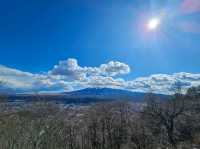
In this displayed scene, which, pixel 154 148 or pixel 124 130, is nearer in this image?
pixel 154 148

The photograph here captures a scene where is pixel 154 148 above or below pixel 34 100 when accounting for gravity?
below

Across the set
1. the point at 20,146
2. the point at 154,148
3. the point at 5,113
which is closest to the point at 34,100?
the point at 5,113

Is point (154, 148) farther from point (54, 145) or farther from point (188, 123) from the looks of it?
point (54, 145)

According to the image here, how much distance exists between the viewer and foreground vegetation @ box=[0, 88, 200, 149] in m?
35.8

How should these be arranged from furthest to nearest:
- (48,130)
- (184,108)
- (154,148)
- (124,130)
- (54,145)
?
(124,130), (184,108), (154,148), (54,145), (48,130)

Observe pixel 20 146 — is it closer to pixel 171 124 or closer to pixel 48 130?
pixel 48 130

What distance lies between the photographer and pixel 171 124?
4588 centimetres

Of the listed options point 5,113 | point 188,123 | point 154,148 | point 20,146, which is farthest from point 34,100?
Result: point 188,123

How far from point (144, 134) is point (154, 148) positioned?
3.68 metres

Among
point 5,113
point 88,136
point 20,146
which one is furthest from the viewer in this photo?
point 88,136

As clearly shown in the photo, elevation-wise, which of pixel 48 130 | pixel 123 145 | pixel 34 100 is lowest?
pixel 123 145

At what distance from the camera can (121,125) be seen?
174 ft

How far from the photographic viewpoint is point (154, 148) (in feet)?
147

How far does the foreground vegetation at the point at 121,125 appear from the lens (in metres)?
35.8
